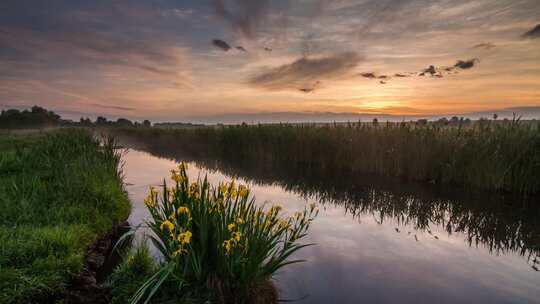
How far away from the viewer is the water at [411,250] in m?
4.00

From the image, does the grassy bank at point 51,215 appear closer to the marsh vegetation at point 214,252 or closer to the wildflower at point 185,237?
the marsh vegetation at point 214,252

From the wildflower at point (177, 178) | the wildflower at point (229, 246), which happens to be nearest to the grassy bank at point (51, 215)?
the wildflower at point (177, 178)

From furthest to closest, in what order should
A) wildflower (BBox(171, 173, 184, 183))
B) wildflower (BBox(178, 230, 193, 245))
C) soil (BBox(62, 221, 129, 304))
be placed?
soil (BBox(62, 221, 129, 304)) → wildflower (BBox(171, 173, 184, 183)) → wildflower (BBox(178, 230, 193, 245))

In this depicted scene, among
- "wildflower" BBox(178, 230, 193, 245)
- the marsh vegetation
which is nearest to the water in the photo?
the marsh vegetation

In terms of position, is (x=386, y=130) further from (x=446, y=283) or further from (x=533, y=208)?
(x=446, y=283)

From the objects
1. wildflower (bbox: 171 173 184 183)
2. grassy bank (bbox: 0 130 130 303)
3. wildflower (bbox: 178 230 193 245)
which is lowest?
grassy bank (bbox: 0 130 130 303)

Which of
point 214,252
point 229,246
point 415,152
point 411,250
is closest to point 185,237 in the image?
point 229,246

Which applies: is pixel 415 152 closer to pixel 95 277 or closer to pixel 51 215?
pixel 95 277

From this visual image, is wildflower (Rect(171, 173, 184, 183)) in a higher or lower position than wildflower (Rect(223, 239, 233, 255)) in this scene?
higher

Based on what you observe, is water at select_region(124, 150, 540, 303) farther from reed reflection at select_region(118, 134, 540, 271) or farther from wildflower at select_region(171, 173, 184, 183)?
wildflower at select_region(171, 173, 184, 183)

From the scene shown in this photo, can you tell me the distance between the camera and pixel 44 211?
543 centimetres

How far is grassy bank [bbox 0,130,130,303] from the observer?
11.5 feet

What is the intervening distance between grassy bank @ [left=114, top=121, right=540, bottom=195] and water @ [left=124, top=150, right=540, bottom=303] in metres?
1.53

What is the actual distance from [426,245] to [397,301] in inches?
83.8
